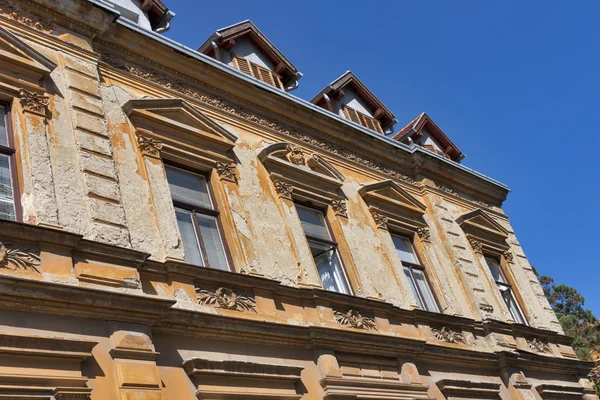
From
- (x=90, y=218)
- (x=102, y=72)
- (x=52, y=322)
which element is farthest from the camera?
(x=102, y=72)

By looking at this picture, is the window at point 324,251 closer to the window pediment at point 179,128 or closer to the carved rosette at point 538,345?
the window pediment at point 179,128

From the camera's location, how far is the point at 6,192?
684cm

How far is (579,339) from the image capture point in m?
32.3

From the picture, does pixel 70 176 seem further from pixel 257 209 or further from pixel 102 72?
pixel 257 209

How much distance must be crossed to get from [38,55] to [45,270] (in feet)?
10.7

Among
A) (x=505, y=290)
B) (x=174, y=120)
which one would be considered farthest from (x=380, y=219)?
(x=174, y=120)

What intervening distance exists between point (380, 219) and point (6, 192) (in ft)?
23.6

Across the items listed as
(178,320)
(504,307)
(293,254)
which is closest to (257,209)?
(293,254)

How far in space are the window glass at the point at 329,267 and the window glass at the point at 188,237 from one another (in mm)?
2451

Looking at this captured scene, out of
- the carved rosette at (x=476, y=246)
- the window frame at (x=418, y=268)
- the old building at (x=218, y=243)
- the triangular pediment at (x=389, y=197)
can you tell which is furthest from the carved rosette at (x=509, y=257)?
the window frame at (x=418, y=268)

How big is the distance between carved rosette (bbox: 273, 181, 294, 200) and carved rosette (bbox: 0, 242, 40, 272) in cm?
470

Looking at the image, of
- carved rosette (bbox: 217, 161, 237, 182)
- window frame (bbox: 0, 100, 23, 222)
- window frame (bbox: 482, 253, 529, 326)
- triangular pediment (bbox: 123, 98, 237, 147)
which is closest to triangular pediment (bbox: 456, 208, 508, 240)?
window frame (bbox: 482, 253, 529, 326)

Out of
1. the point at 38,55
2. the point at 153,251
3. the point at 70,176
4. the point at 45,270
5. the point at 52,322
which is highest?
the point at 38,55

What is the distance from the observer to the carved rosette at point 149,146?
8.70m
